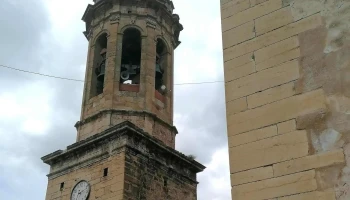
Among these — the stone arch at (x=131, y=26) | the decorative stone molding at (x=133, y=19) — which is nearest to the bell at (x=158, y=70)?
the stone arch at (x=131, y=26)

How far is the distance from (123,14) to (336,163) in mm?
11999

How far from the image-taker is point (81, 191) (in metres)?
11.9

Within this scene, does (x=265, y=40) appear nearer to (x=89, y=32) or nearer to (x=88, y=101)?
(x=88, y=101)

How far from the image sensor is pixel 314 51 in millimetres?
3658

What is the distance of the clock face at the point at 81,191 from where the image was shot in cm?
1175

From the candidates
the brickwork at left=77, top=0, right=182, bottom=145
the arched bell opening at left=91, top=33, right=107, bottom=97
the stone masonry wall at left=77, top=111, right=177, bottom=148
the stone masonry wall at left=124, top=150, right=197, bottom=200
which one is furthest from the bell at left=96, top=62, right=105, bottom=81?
the stone masonry wall at left=124, top=150, right=197, bottom=200

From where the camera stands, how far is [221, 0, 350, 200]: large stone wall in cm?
329

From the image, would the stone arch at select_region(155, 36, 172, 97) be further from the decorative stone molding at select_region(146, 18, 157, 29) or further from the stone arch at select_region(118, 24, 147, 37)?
the stone arch at select_region(118, 24, 147, 37)

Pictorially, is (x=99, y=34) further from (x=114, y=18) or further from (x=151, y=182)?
(x=151, y=182)

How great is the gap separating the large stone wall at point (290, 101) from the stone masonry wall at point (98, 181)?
7427 mm

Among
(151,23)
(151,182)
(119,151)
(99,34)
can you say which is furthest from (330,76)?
(99,34)

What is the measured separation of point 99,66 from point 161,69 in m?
1.95

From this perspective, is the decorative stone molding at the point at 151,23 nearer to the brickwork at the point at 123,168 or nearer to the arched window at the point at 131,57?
the arched window at the point at 131,57

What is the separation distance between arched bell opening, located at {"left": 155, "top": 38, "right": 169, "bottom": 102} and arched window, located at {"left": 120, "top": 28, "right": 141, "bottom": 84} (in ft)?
2.04
